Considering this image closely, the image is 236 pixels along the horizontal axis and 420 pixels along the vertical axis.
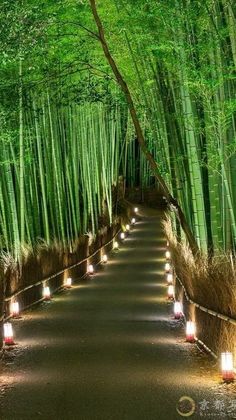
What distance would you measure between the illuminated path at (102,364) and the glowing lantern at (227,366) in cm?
17

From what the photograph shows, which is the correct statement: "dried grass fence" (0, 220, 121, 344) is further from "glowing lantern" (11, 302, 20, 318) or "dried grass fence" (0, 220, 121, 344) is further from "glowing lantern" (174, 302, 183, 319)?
"glowing lantern" (174, 302, 183, 319)

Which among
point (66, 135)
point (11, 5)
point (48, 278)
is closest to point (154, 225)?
point (66, 135)

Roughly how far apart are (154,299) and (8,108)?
4.30m

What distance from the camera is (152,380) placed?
5.79 meters

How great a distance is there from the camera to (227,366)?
5.51m

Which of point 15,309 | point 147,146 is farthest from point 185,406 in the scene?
point 147,146

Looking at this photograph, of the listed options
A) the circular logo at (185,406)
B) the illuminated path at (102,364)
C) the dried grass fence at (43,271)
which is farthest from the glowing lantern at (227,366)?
the dried grass fence at (43,271)

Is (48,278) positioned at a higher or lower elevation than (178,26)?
lower

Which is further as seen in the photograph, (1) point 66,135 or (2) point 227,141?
(1) point 66,135

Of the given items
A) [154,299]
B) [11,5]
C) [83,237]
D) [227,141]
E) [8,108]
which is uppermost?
[11,5]

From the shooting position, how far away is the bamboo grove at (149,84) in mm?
8281

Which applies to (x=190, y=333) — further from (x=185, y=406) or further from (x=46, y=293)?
(x=46, y=293)

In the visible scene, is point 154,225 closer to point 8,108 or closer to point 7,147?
point 7,147

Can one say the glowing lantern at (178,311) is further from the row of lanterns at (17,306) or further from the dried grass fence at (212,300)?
the row of lanterns at (17,306)
